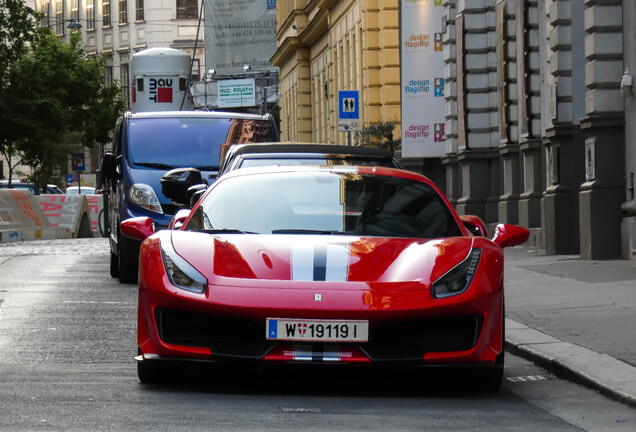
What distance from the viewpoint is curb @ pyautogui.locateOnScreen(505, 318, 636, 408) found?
7984 millimetres

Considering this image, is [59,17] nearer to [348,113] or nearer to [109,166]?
[348,113]

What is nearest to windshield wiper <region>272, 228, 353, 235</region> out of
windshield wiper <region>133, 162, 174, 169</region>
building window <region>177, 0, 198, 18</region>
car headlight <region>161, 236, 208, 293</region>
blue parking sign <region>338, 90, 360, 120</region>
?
car headlight <region>161, 236, 208, 293</region>

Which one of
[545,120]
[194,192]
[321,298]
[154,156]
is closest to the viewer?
[321,298]

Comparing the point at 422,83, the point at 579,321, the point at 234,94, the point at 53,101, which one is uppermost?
the point at 234,94

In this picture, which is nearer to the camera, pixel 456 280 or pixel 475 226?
pixel 456 280

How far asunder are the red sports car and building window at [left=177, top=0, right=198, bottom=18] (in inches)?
3715

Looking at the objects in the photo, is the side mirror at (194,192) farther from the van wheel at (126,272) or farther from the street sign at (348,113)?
the street sign at (348,113)

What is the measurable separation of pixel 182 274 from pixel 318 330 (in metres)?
0.81

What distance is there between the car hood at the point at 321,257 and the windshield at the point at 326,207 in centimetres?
24

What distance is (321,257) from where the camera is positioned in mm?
7926

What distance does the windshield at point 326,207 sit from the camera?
8.55 m

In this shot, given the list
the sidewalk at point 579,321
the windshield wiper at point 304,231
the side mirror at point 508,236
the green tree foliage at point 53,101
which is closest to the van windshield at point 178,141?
the sidewalk at point 579,321

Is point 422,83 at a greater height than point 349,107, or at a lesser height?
greater

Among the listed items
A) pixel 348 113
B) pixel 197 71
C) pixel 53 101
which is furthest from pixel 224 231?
pixel 197 71
